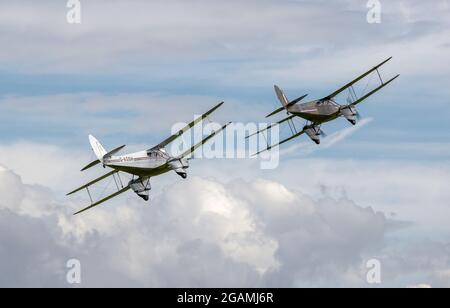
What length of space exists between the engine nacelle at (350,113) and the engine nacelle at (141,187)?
3092 centimetres

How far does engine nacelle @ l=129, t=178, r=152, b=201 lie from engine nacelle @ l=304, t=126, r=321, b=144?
25.9 meters

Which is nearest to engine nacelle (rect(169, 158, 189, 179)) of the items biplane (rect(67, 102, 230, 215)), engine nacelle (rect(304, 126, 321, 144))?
biplane (rect(67, 102, 230, 215))

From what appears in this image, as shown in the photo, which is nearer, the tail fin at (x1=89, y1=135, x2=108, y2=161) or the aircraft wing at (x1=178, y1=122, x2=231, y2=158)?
the tail fin at (x1=89, y1=135, x2=108, y2=161)

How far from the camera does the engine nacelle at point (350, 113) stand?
128750 millimetres

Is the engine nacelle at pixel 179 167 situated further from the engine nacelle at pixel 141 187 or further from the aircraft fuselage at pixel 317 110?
the aircraft fuselage at pixel 317 110

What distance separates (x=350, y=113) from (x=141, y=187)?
3306cm

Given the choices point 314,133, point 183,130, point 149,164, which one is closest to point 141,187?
point 149,164

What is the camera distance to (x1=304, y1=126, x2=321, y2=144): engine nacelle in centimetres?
13000

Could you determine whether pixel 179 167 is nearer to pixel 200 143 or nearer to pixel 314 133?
pixel 200 143

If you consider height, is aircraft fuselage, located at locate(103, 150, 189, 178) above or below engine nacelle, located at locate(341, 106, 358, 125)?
below

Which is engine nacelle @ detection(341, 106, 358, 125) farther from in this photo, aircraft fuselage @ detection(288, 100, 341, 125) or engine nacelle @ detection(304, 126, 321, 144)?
engine nacelle @ detection(304, 126, 321, 144)
